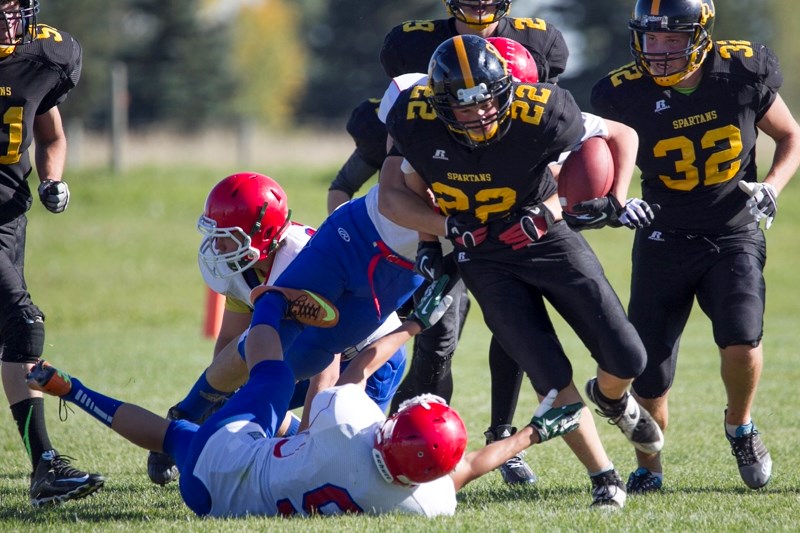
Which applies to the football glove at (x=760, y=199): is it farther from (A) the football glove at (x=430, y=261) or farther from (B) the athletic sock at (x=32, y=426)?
(B) the athletic sock at (x=32, y=426)

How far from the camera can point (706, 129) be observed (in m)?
5.05

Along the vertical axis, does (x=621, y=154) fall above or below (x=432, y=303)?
above

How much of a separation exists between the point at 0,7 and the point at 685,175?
10.8 ft

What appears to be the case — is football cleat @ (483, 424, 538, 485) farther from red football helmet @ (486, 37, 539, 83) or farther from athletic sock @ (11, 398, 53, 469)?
athletic sock @ (11, 398, 53, 469)

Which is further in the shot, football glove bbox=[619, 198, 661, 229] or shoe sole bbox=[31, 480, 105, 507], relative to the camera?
shoe sole bbox=[31, 480, 105, 507]

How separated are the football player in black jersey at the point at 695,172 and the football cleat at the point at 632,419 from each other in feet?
0.89

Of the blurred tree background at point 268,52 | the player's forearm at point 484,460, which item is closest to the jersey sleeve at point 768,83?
the player's forearm at point 484,460

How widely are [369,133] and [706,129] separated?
6.86ft

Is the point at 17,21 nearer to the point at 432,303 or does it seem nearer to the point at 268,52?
the point at 432,303

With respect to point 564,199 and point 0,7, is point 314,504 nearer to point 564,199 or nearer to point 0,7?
point 564,199

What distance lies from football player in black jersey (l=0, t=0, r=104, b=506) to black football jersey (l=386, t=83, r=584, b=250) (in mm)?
1840

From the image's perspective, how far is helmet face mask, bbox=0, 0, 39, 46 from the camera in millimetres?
Answer: 5062

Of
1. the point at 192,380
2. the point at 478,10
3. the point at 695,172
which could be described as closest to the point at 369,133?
the point at 478,10

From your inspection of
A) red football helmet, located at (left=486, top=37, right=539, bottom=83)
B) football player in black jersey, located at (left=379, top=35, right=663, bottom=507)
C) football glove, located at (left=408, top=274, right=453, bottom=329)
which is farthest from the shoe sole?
red football helmet, located at (left=486, top=37, right=539, bottom=83)
